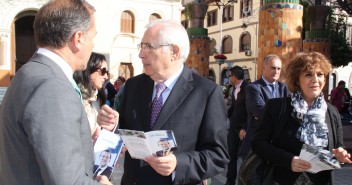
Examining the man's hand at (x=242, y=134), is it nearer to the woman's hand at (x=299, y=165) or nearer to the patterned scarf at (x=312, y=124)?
the patterned scarf at (x=312, y=124)

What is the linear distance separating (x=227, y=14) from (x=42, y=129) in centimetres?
3542

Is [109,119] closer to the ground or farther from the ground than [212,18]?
closer to the ground

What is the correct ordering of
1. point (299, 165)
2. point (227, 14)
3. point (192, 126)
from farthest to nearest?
point (227, 14) < point (299, 165) < point (192, 126)

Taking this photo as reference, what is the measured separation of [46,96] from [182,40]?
1281 millimetres

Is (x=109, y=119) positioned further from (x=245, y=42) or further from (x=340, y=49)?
(x=245, y=42)

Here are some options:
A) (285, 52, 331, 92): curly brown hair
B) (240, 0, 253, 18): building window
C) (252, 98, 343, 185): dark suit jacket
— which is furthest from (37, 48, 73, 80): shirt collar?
(240, 0, 253, 18): building window

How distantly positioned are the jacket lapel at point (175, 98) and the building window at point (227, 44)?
110 feet

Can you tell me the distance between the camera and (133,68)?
23.8 meters

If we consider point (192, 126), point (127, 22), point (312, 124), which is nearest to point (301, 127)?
point (312, 124)

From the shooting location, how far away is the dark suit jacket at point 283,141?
2.98 m

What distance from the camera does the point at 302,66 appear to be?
3119 mm

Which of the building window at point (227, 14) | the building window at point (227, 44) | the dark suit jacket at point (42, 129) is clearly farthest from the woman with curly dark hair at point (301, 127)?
the building window at point (227, 44)

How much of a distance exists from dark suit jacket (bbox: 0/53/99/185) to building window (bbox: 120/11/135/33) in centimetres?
2205

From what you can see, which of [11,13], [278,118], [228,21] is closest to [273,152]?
[278,118]
